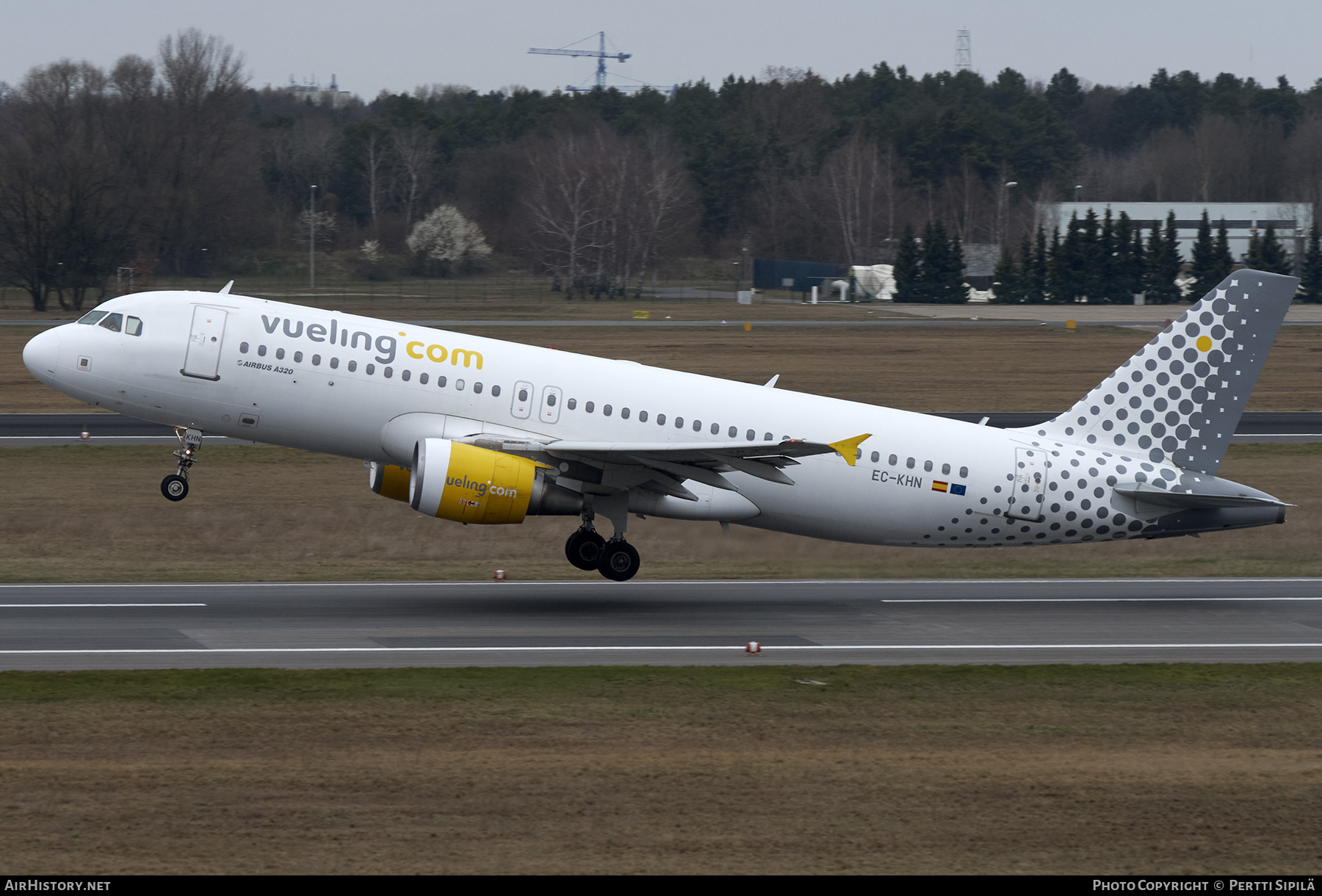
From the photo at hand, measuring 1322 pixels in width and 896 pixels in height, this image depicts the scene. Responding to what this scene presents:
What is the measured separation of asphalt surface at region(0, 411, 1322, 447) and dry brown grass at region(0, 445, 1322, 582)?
478 cm

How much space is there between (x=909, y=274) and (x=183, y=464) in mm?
101905

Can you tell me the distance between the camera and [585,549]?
1072 inches

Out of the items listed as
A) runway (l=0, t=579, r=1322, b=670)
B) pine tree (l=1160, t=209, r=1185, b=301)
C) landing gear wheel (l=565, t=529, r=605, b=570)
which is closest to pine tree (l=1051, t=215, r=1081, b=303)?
pine tree (l=1160, t=209, r=1185, b=301)

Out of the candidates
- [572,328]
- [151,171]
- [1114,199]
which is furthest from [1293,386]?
[1114,199]

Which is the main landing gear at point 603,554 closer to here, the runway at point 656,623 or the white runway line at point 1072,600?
the runway at point 656,623

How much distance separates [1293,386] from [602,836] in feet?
193

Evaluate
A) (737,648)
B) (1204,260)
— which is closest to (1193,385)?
(737,648)

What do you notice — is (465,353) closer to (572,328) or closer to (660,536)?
(660,536)

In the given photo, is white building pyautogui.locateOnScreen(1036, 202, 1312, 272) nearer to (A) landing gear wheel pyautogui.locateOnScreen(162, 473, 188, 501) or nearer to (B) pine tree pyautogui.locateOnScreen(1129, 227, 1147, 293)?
(B) pine tree pyautogui.locateOnScreen(1129, 227, 1147, 293)

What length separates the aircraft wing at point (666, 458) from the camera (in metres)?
24.5

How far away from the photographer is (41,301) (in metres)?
93.0

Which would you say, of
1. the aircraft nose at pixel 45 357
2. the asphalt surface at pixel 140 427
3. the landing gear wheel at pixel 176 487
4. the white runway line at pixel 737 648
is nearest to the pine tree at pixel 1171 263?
the asphalt surface at pixel 140 427

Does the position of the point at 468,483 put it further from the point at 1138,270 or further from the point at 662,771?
the point at 1138,270

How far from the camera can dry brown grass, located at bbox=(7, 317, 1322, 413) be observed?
5881cm
